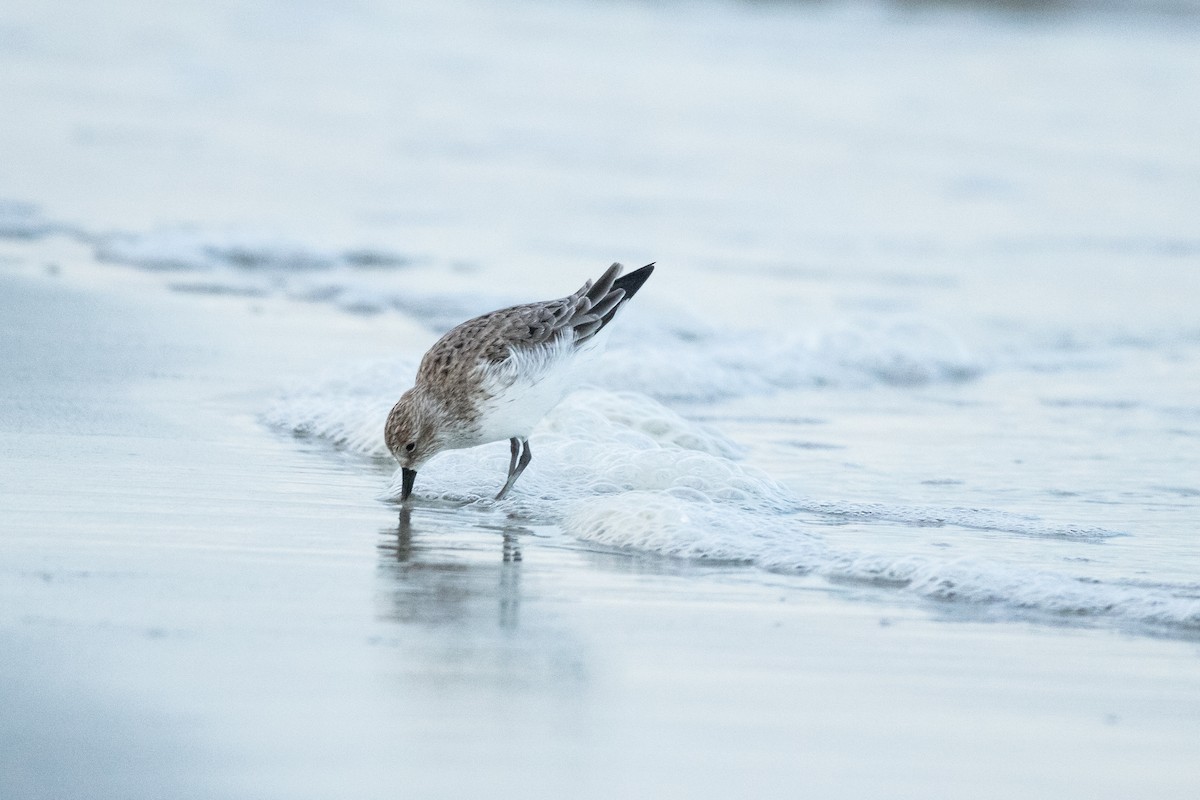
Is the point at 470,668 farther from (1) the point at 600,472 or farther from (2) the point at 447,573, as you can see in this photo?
(1) the point at 600,472

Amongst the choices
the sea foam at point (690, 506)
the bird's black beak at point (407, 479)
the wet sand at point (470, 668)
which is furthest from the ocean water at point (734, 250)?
the wet sand at point (470, 668)

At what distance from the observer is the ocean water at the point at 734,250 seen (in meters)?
5.84

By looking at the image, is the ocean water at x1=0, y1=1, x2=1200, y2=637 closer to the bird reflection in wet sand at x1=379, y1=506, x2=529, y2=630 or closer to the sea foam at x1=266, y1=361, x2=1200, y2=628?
the sea foam at x1=266, y1=361, x2=1200, y2=628

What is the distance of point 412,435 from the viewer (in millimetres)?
5766

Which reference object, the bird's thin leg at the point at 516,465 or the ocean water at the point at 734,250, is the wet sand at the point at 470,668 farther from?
the ocean water at the point at 734,250

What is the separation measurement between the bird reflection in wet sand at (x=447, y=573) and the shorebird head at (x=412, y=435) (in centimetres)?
18

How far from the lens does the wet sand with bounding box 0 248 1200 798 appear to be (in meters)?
3.49

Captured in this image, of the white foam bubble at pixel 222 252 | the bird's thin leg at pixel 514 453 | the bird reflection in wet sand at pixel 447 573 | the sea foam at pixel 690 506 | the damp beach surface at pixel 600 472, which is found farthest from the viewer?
the white foam bubble at pixel 222 252

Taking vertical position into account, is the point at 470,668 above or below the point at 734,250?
below

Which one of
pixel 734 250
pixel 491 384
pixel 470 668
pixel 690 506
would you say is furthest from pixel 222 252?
pixel 470 668

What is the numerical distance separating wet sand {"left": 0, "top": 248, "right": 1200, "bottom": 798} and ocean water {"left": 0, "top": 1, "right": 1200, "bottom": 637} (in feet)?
1.37

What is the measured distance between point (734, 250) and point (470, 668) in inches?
325

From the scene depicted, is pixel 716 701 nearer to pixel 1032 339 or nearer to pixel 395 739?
pixel 395 739

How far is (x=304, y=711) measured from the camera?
3.70m
